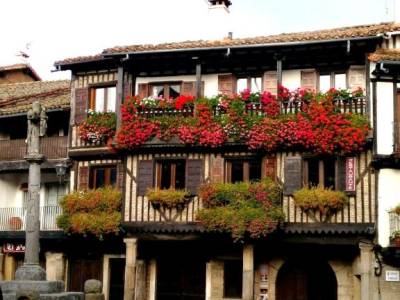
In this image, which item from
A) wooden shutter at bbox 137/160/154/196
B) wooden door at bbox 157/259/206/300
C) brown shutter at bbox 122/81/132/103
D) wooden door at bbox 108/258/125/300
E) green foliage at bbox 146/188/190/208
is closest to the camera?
green foliage at bbox 146/188/190/208

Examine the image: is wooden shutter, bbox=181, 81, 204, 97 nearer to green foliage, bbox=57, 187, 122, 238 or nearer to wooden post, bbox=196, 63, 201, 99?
wooden post, bbox=196, 63, 201, 99

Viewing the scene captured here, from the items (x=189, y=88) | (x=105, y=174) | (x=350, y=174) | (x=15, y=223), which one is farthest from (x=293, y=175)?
(x=15, y=223)

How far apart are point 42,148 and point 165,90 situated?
592 centimetres

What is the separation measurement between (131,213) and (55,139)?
540 centimetres

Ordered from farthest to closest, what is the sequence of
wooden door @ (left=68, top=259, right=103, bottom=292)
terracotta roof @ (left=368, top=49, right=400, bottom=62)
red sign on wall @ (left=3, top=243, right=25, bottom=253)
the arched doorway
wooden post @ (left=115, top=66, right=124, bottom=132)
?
red sign on wall @ (left=3, top=243, right=25, bottom=253) → wooden door @ (left=68, top=259, right=103, bottom=292) → wooden post @ (left=115, top=66, right=124, bottom=132) → the arched doorway → terracotta roof @ (left=368, top=49, right=400, bottom=62)

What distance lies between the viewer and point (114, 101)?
29875 millimetres

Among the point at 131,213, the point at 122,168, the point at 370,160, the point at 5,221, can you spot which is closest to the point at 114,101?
the point at 122,168

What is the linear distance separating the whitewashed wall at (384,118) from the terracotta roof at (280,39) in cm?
178

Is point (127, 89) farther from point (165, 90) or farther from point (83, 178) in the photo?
point (83, 178)

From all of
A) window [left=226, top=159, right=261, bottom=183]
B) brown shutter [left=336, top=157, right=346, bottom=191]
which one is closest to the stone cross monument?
window [left=226, top=159, right=261, bottom=183]

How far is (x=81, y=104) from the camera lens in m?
30.5

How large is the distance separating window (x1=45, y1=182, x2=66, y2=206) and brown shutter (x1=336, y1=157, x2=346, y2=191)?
1190 cm

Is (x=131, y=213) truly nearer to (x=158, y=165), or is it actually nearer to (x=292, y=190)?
(x=158, y=165)

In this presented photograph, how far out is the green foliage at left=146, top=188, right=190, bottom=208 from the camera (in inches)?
1064
